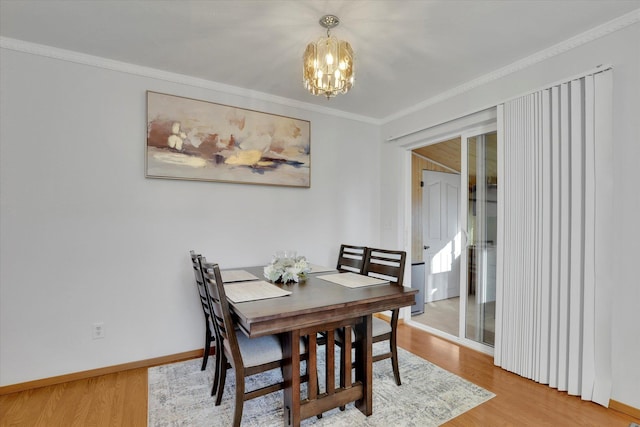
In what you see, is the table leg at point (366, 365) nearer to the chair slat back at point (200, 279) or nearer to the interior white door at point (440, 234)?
the chair slat back at point (200, 279)

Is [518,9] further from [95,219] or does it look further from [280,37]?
[95,219]

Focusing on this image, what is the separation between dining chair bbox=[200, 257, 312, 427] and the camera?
1.69 m

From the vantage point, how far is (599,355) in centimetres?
205

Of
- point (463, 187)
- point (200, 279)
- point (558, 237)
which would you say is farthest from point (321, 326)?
point (463, 187)

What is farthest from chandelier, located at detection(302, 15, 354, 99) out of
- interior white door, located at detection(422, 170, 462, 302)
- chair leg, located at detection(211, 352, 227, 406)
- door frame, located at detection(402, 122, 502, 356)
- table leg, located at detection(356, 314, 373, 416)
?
interior white door, located at detection(422, 170, 462, 302)

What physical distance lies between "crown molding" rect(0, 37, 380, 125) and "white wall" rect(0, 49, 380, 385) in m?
0.04

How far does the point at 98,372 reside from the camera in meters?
2.46

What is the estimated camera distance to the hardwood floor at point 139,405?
6.24ft

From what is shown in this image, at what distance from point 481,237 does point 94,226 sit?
3361 mm

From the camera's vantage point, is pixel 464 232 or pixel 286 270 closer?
pixel 286 270

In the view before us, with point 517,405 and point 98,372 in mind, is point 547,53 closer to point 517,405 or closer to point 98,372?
point 517,405

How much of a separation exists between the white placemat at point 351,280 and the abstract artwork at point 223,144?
1.22m

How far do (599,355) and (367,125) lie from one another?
119 inches

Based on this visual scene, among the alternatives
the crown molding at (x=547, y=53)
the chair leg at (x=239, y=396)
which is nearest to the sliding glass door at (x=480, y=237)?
the crown molding at (x=547, y=53)
